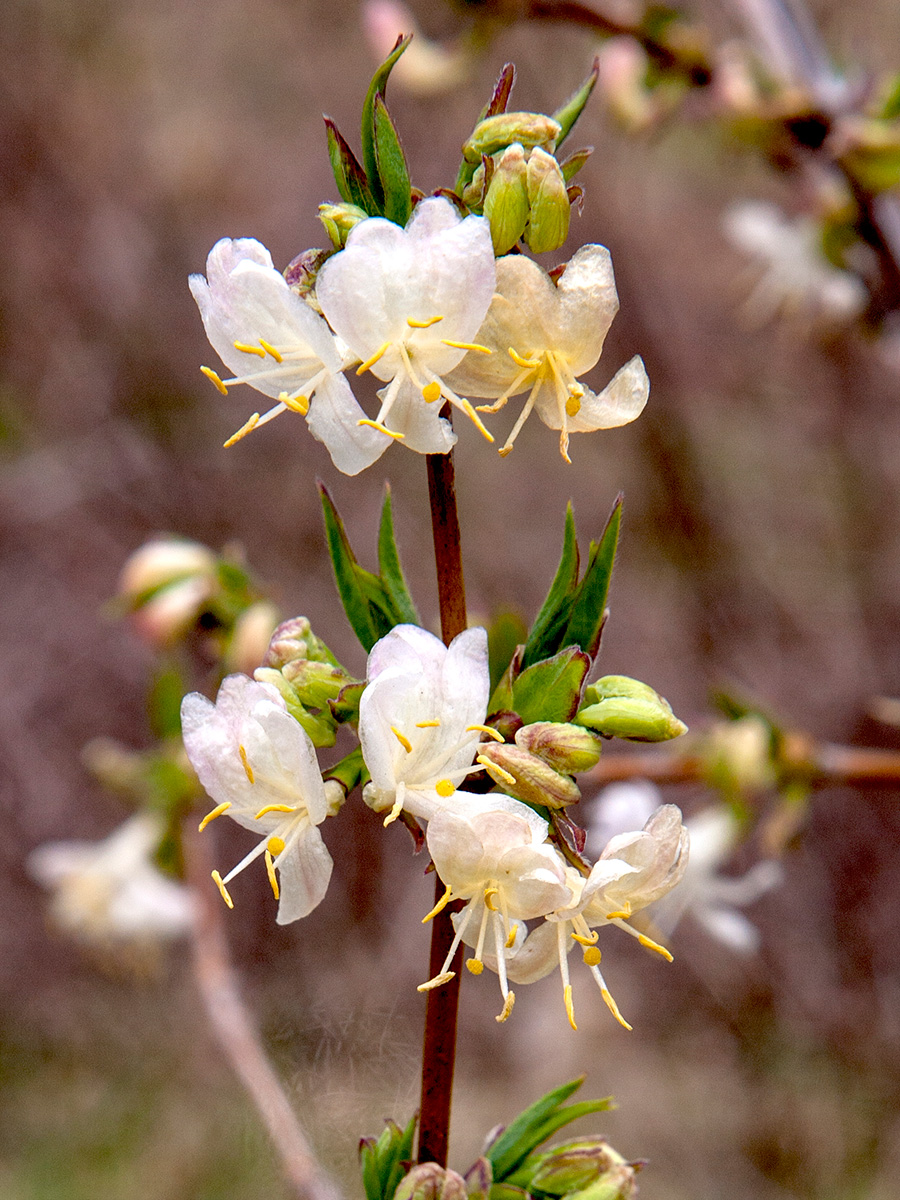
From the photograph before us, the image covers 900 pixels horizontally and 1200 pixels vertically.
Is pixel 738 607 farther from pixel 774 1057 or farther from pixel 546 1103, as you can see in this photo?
pixel 546 1103

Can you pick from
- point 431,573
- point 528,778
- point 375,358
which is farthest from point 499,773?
point 431,573

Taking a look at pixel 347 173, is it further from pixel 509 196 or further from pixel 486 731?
pixel 486 731

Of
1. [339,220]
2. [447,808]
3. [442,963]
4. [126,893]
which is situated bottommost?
[126,893]

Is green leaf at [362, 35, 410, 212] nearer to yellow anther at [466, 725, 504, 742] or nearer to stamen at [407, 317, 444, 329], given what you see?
stamen at [407, 317, 444, 329]

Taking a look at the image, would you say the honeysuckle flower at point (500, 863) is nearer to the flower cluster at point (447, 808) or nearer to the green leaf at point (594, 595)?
the flower cluster at point (447, 808)

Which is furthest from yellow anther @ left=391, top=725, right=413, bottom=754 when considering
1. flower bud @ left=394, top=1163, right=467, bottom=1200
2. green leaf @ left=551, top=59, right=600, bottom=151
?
green leaf @ left=551, top=59, right=600, bottom=151

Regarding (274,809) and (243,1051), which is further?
(243,1051)
